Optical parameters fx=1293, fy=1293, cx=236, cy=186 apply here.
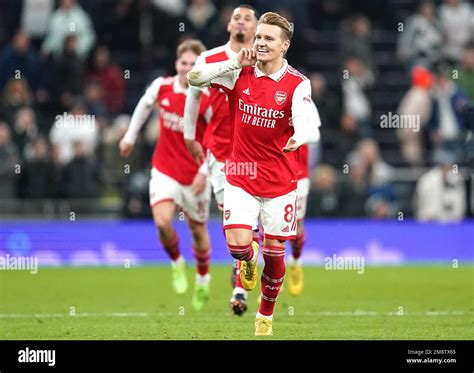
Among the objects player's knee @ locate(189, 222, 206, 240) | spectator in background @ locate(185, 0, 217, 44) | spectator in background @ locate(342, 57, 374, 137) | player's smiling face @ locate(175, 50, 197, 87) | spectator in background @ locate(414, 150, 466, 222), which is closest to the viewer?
player's smiling face @ locate(175, 50, 197, 87)

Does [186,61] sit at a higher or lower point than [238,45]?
lower

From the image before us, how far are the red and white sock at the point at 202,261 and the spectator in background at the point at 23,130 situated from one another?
8935 millimetres

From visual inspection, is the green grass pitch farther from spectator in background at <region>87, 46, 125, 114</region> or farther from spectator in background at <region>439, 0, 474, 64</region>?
spectator in background at <region>439, 0, 474, 64</region>

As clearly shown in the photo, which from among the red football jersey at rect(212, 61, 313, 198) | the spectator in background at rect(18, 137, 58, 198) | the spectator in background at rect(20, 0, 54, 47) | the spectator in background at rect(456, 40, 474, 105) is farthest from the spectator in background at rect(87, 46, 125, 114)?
the red football jersey at rect(212, 61, 313, 198)

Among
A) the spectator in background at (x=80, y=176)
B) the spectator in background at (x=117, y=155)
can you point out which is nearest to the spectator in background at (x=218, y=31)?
the spectator in background at (x=117, y=155)

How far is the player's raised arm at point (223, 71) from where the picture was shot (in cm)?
1246

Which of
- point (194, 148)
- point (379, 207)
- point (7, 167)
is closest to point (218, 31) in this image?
point (379, 207)

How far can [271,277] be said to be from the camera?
1255 cm

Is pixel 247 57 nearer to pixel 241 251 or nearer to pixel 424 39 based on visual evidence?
pixel 241 251

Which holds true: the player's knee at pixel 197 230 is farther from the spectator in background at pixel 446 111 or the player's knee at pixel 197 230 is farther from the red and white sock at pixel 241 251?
the spectator in background at pixel 446 111

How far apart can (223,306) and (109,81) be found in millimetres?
11104

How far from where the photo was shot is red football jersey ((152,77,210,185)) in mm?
16031

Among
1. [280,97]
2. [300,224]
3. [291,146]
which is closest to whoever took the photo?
[291,146]

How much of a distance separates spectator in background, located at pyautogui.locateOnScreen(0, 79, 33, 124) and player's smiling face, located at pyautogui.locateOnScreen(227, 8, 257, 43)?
447 inches
